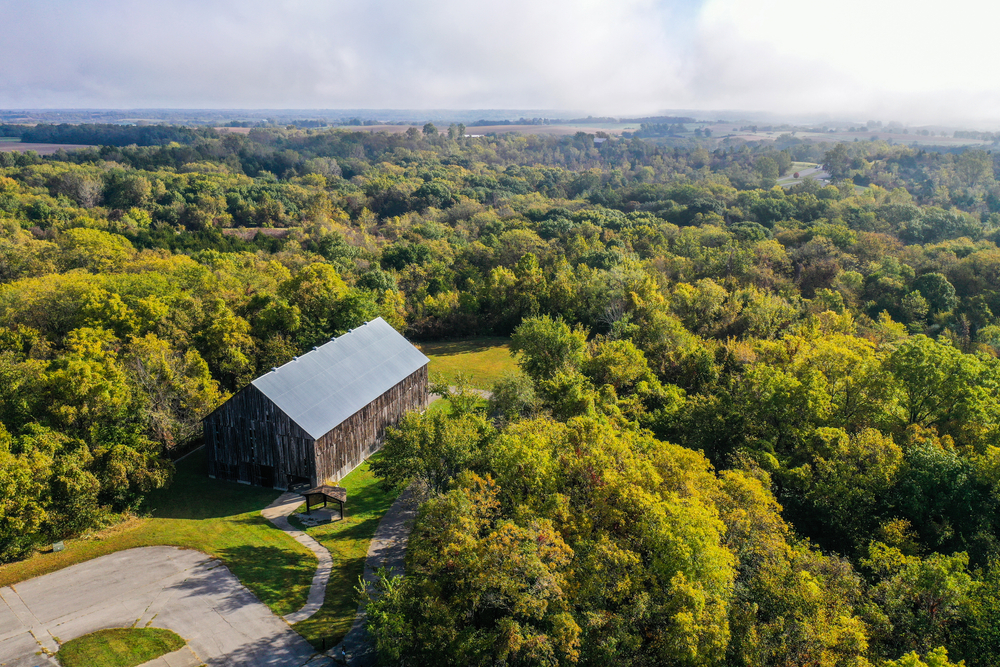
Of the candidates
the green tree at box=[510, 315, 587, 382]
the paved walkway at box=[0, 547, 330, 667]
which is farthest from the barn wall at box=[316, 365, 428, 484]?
the green tree at box=[510, 315, 587, 382]

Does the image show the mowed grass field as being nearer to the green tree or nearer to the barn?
the barn

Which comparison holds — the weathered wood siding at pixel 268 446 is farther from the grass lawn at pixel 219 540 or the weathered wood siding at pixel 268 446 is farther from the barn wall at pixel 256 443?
the grass lawn at pixel 219 540

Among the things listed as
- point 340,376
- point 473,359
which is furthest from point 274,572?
point 473,359

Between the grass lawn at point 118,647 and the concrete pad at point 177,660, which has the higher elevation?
the grass lawn at point 118,647

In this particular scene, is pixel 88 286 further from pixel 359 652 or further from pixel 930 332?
pixel 930 332

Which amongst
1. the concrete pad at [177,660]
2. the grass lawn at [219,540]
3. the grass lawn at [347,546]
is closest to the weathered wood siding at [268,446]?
the grass lawn at [219,540]

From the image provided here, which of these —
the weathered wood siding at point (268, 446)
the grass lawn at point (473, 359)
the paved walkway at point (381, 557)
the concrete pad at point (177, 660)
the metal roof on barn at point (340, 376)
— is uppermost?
the metal roof on barn at point (340, 376)

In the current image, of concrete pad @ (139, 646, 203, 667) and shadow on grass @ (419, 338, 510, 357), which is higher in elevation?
shadow on grass @ (419, 338, 510, 357)

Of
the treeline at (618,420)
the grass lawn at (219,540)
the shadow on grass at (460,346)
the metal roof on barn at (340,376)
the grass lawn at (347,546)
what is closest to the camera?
the treeline at (618,420)
